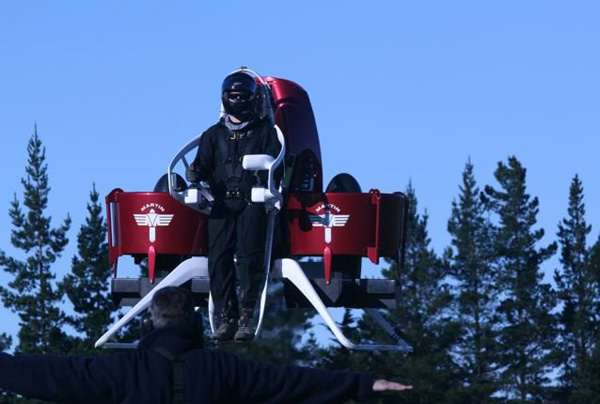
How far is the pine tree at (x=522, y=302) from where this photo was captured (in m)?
75.8

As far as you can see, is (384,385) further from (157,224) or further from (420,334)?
(420,334)

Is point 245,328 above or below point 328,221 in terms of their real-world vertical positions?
below

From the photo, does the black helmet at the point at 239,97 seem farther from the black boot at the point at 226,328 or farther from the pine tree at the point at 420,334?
the pine tree at the point at 420,334

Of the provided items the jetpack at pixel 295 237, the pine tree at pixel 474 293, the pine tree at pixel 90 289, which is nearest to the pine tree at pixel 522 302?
the pine tree at pixel 474 293

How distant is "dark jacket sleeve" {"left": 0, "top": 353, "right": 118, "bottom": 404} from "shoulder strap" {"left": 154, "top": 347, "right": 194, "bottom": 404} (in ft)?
0.72

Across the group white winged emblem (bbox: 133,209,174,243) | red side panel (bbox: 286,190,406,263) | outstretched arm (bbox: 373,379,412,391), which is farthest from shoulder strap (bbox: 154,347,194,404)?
white winged emblem (bbox: 133,209,174,243)

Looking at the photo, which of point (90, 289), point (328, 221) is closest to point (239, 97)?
point (328, 221)

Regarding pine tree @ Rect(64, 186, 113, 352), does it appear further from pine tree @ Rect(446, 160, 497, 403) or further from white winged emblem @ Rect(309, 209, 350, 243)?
white winged emblem @ Rect(309, 209, 350, 243)

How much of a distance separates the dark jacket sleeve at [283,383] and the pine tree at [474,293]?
221 feet

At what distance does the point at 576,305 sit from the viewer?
3009 inches

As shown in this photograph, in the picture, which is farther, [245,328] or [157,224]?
[157,224]

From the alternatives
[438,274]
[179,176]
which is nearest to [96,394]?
[179,176]

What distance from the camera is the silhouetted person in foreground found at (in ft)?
20.4

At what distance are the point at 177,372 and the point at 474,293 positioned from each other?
73.3 meters
